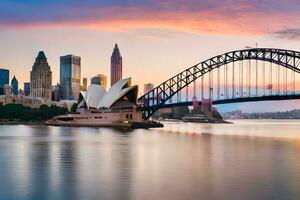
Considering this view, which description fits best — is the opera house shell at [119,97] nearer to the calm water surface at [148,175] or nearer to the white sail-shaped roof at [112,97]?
the white sail-shaped roof at [112,97]

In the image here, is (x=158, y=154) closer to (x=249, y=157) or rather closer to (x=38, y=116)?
(x=249, y=157)

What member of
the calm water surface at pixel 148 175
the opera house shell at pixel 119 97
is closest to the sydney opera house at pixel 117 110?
the opera house shell at pixel 119 97

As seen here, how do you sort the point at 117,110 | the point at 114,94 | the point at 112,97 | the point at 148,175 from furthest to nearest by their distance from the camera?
the point at 112,97, the point at 114,94, the point at 117,110, the point at 148,175

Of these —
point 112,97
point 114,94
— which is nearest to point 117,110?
point 112,97

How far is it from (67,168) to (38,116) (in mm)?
157784

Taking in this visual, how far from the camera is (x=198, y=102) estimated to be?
132500 mm

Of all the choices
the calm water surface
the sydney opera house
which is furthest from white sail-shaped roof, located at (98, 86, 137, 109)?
the calm water surface

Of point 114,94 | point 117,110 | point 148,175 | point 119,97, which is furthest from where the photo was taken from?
point 114,94

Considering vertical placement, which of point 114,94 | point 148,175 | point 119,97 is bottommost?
point 148,175

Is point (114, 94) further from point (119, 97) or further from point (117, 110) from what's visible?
point (117, 110)

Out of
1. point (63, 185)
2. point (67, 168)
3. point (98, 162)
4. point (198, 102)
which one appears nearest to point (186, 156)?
point (98, 162)

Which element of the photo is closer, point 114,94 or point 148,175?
point 148,175

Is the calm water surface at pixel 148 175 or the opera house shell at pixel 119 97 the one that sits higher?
the opera house shell at pixel 119 97

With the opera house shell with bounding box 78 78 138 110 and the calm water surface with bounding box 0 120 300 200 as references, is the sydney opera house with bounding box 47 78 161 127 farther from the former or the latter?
the calm water surface with bounding box 0 120 300 200
